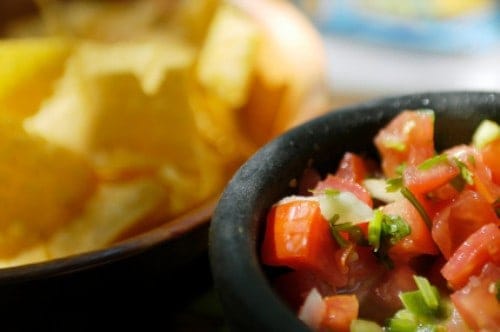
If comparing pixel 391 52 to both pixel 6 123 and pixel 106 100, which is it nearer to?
pixel 106 100

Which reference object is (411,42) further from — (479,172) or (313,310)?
(313,310)

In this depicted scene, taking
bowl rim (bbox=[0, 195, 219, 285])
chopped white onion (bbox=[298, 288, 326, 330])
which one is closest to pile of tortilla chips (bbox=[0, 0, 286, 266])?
bowl rim (bbox=[0, 195, 219, 285])

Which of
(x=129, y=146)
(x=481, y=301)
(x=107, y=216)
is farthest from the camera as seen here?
(x=129, y=146)

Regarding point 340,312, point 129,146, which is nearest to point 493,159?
point 340,312

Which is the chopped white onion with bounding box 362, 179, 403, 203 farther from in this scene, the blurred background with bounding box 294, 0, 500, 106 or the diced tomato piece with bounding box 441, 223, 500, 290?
the blurred background with bounding box 294, 0, 500, 106

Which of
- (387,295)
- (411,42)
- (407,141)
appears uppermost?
(407,141)

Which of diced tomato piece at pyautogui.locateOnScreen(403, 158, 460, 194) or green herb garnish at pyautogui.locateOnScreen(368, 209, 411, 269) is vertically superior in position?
diced tomato piece at pyautogui.locateOnScreen(403, 158, 460, 194)
